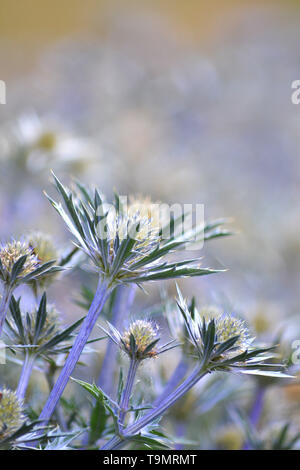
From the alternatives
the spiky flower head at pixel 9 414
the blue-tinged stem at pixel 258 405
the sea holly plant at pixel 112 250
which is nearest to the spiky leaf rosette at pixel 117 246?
the sea holly plant at pixel 112 250

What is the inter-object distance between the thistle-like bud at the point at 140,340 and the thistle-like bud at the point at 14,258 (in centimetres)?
9

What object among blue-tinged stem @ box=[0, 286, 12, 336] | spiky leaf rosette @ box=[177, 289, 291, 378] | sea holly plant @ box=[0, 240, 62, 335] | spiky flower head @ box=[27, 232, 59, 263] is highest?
spiky flower head @ box=[27, 232, 59, 263]

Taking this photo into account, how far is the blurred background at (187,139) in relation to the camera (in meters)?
0.96

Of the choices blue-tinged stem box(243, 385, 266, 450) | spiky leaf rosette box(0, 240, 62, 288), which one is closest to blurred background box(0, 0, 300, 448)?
blue-tinged stem box(243, 385, 266, 450)

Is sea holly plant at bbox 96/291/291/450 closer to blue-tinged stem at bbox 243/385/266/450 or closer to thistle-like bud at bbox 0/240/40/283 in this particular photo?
thistle-like bud at bbox 0/240/40/283

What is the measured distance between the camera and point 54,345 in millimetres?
422

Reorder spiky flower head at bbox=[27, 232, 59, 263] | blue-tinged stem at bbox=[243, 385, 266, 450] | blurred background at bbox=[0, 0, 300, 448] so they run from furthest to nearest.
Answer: blurred background at bbox=[0, 0, 300, 448] → blue-tinged stem at bbox=[243, 385, 266, 450] → spiky flower head at bbox=[27, 232, 59, 263]

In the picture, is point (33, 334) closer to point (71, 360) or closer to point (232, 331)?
point (71, 360)

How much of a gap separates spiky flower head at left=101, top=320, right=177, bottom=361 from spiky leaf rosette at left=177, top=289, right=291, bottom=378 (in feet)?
0.07

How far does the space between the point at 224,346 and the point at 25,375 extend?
0.52 ft

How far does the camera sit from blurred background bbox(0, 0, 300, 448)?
960 mm

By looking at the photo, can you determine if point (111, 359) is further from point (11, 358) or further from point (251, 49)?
point (251, 49)
